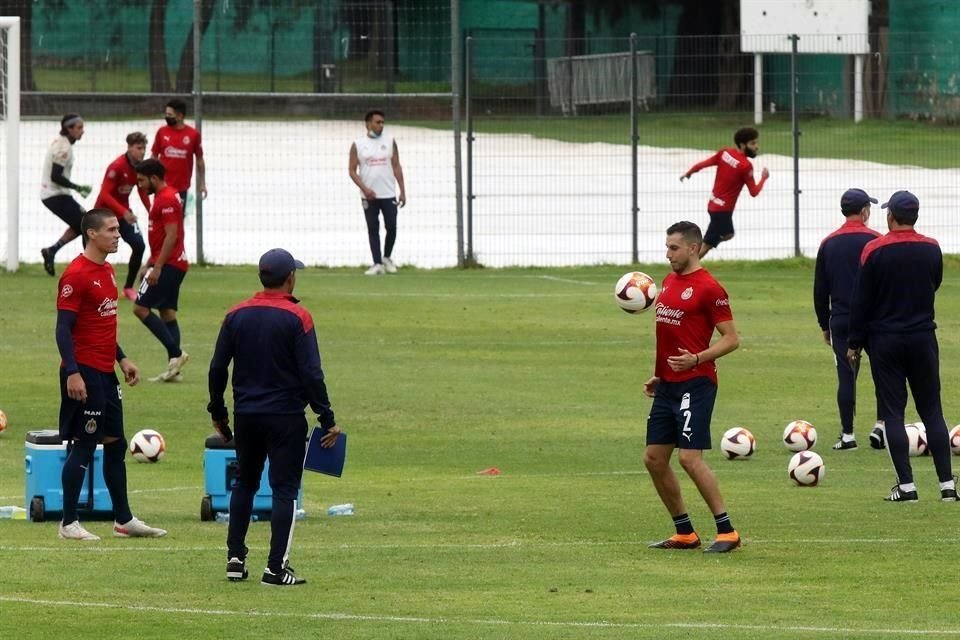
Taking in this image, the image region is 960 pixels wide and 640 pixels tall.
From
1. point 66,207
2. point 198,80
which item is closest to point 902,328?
point 66,207

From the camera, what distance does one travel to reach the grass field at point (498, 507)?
30.9 feet

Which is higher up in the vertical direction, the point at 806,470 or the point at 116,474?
the point at 116,474

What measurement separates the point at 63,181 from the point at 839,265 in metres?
12.5

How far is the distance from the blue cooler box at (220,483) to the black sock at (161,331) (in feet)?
19.6

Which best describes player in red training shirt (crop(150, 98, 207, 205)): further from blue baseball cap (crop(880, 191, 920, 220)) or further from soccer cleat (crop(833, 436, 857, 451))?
blue baseball cap (crop(880, 191, 920, 220))

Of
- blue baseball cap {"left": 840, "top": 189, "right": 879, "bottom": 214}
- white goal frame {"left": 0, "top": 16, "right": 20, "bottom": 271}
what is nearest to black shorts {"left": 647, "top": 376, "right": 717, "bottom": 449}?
blue baseball cap {"left": 840, "top": 189, "right": 879, "bottom": 214}

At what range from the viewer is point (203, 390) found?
18.7 metres

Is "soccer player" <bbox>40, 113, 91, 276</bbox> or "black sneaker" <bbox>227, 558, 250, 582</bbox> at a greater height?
"soccer player" <bbox>40, 113, 91, 276</bbox>

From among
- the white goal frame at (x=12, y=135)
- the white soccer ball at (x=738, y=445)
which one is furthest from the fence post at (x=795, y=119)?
the white soccer ball at (x=738, y=445)

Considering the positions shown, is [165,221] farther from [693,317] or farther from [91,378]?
[693,317]

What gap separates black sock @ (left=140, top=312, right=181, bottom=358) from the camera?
18547 mm

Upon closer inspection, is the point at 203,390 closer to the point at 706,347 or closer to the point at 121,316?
the point at 121,316

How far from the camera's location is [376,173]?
26.8 meters

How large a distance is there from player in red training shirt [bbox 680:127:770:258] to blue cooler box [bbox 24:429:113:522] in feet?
46.3
